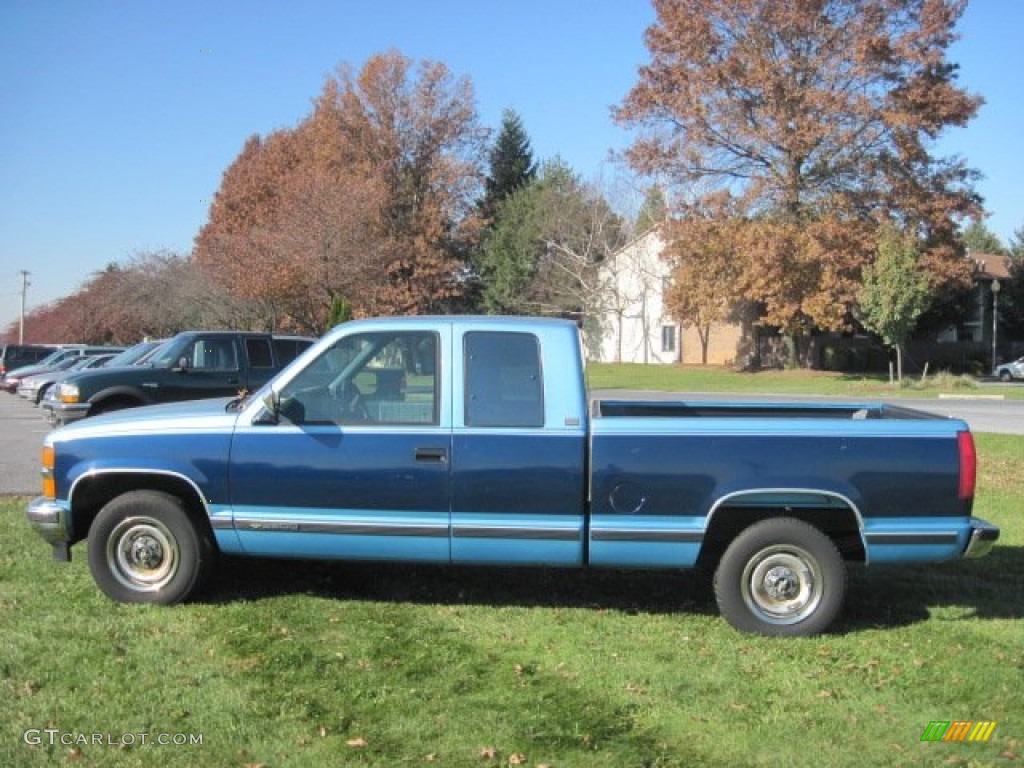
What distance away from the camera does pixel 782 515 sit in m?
5.85

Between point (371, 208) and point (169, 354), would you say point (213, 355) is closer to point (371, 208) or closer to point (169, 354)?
point (169, 354)

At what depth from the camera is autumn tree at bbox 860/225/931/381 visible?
33.3 metres

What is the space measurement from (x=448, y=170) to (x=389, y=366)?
4646 centimetres

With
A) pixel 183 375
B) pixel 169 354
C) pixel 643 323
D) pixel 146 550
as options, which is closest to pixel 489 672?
pixel 146 550

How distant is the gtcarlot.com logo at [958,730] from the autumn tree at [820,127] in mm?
33901

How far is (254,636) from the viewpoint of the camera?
17.8 ft

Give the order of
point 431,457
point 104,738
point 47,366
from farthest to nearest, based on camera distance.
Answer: point 47,366
point 431,457
point 104,738

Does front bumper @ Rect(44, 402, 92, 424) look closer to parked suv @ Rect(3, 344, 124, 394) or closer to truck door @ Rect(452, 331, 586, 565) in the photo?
truck door @ Rect(452, 331, 586, 565)

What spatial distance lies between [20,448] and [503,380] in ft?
38.6

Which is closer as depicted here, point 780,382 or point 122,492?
point 122,492

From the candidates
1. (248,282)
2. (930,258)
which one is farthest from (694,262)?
(248,282)

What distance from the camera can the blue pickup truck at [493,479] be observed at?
5.52 meters

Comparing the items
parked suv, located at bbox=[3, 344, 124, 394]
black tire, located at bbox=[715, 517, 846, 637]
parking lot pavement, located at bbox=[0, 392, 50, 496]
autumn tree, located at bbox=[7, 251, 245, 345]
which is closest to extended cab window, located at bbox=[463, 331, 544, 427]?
black tire, located at bbox=[715, 517, 846, 637]

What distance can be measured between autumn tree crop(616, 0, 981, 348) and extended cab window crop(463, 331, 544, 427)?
108 ft
